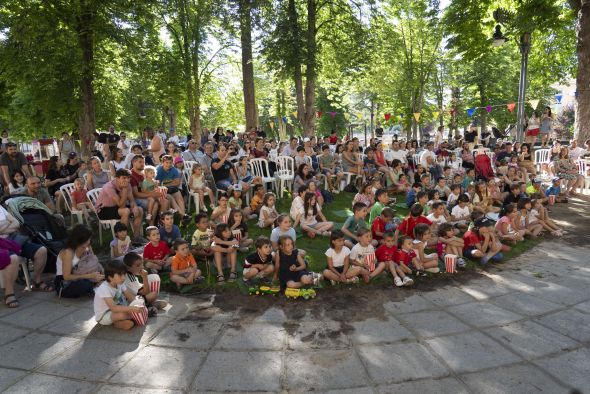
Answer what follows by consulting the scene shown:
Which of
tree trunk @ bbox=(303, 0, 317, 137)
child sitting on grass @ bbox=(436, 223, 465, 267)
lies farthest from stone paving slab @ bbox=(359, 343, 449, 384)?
tree trunk @ bbox=(303, 0, 317, 137)

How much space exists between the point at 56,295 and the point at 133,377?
2.40 metres

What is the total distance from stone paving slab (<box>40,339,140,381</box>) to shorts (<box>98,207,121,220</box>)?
2949mm

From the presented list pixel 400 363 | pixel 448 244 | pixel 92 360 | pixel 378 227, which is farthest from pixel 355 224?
pixel 92 360

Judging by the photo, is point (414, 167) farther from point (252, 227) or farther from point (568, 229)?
point (252, 227)

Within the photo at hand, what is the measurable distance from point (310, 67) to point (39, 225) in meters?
9.83

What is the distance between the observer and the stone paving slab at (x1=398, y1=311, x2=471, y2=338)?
3.95 metres

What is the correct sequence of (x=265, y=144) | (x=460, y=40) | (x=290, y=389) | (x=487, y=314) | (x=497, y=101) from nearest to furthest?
(x=290, y=389), (x=487, y=314), (x=265, y=144), (x=460, y=40), (x=497, y=101)

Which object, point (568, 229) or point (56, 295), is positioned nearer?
point (56, 295)

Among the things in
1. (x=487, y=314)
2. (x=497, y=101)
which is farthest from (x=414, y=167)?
(x=497, y=101)

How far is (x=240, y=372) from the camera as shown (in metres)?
3.32

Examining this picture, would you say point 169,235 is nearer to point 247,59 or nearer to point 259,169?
point 259,169

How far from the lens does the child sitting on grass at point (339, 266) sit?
526 centimetres

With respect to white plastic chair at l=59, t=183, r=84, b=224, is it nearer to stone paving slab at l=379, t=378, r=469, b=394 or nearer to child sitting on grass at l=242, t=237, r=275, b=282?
child sitting on grass at l=242, t=237, r=275, b=282

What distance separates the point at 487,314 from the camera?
431 cm
